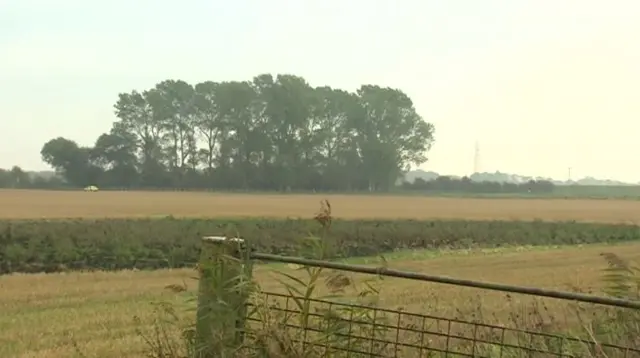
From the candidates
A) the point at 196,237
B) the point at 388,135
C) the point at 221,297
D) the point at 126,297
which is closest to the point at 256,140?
the point at 388,135

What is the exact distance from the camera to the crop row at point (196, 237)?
2925cm

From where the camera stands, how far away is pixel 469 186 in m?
114

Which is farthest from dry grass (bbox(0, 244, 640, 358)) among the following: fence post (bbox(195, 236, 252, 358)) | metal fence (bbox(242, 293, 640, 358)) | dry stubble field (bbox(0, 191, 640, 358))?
metal fence (bbox(242, 293, 640, 358))

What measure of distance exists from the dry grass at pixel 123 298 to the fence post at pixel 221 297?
20.6 inches

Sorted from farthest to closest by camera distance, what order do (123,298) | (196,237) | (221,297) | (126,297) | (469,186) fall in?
(469,186), (196,237), (126,297), (123,298), (221,297)

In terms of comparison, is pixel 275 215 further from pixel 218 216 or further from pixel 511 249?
pixel 511 249

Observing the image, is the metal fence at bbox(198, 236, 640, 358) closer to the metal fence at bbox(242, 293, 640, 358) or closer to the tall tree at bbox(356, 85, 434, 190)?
the metal fence at bbox(242, 293, 640, 358)

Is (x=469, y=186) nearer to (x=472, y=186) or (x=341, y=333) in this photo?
(x=472, y=186)

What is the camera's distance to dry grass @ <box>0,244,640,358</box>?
32.5 feet

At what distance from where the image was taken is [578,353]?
14.4ft

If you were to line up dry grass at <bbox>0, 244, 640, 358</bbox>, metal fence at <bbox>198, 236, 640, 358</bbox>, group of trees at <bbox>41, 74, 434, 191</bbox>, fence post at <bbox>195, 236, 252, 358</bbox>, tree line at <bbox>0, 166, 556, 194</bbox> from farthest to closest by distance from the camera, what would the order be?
tree line at <bbox>0, 166, 556, 194</bbox> → group of trees at <bbox>41, 74, 434, 191</bbox> → dry grass at <bbox>0, 244, 640, 358</bbox> → fence post at <bbox>195, 236, 252, 358</bbox> → metal fence at <bbox>198, 236, 640, 358</bbox>

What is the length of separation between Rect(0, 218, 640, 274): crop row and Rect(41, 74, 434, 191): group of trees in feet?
181

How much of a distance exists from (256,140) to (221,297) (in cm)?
9981

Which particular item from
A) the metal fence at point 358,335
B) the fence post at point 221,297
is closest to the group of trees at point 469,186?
the fence post at point 221,297
